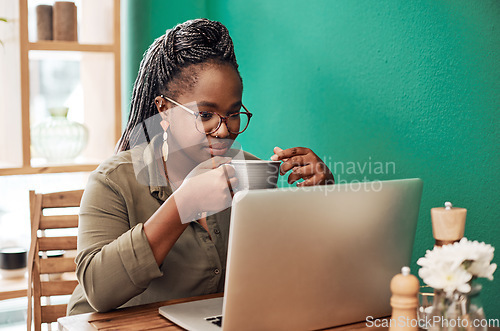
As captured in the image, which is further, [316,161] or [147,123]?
[147,123]

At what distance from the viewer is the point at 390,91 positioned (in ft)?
5.17

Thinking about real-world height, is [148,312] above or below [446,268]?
below

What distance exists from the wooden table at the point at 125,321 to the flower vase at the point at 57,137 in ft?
4.74

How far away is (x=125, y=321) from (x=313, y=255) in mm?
404

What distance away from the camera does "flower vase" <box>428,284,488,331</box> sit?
2.77 ft

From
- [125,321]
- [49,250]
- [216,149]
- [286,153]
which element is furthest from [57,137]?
[125,321]

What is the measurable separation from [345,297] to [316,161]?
46cm

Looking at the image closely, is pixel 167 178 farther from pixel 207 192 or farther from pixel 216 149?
pixel 207 192

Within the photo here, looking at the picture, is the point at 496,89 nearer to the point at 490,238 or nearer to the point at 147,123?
the point at 490,238

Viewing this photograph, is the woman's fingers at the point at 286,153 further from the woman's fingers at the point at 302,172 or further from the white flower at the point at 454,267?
the white flower at the point at 454,267

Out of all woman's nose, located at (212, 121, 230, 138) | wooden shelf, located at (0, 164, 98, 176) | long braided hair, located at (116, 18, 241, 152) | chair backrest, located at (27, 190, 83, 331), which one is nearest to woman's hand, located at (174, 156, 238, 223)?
woman's nose, located at (212, 121, 230, 138)

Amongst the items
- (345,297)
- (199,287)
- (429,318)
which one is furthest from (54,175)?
(429,318)

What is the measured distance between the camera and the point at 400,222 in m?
1.02

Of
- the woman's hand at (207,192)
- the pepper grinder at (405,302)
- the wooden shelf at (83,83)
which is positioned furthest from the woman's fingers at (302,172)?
the wooden shelf at (83,83)
